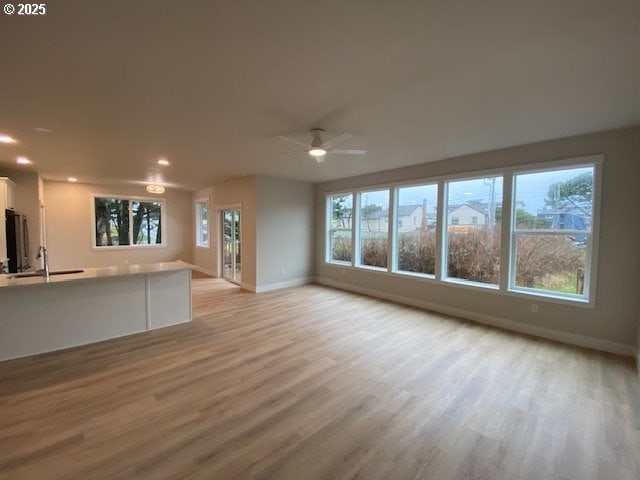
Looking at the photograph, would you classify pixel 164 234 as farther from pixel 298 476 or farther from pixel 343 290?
pixel 298 476

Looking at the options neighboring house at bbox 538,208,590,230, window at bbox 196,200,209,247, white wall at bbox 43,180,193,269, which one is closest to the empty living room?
neighboring house at bbox 538,208,590,230

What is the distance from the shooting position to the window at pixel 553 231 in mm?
3697

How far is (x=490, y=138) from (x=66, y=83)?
4.60 m

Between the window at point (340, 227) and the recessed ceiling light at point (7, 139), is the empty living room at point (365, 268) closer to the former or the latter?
the recessed ceiling light at point (7, 139)

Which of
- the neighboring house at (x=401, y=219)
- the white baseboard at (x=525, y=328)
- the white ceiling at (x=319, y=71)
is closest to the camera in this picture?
the white ceiling at (x=319, y=71)

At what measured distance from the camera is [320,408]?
7.76ft

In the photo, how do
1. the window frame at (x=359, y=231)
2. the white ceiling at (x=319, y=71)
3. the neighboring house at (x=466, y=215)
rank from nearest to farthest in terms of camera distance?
the white ceiling at (x=319, y=71) < the neighboring house at (x=466, y=215) < the window frame at (x=359, y=231)

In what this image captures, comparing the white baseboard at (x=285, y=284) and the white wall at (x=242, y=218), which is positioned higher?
the white wall at (x=242, y=218)

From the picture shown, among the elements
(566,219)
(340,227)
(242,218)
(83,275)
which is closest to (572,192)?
(566,219)

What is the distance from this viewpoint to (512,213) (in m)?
4.24

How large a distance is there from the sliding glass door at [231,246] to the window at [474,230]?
15.6 ft

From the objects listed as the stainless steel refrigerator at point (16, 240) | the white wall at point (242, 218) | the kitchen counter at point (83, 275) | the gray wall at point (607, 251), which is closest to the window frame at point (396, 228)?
the gray wall at point (607, 251)

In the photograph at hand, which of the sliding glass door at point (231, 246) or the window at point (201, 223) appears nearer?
Result: the sliding glass door at point (231, 246)

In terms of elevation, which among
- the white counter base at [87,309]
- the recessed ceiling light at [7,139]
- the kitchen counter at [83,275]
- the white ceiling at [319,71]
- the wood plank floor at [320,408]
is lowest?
the wood plank floor at [320,408]
